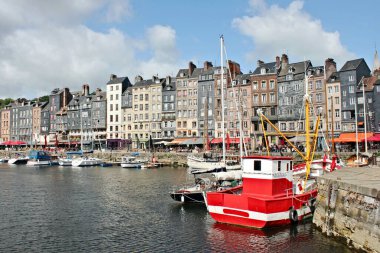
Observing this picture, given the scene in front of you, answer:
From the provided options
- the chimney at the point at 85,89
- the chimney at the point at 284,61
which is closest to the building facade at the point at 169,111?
the chimney at the point at 284,61

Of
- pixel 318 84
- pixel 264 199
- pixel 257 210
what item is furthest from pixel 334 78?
pixel 257 210

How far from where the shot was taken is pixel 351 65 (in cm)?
7462

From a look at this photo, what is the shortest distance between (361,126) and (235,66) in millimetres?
36372

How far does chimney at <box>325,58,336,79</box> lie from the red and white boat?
57272mm

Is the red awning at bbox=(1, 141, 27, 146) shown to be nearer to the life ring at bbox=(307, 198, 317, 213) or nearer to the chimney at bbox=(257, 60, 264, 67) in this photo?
the chimney at bbox=(257, 60, 264, 67)

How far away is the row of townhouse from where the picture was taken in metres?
73.9

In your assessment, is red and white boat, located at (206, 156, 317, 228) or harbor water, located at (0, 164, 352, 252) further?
red and white boat, located at (206, 156, 317, 228)

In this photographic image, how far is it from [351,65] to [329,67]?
206 inches

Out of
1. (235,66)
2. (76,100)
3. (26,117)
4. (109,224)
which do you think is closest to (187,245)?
(109,224)

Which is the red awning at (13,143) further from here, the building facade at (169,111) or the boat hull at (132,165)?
the boat hull at (132,165)

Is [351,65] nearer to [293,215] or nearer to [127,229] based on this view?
[293,215]

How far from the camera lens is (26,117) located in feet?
457

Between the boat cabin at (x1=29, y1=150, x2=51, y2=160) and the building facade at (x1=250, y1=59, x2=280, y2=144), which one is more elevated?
the building facade at (x1=250, y1=59, x2=280, y2=144)

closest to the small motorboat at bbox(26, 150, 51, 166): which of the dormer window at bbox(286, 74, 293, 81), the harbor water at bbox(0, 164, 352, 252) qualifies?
the harbor water at bbox(0, 164, 352, 252)
